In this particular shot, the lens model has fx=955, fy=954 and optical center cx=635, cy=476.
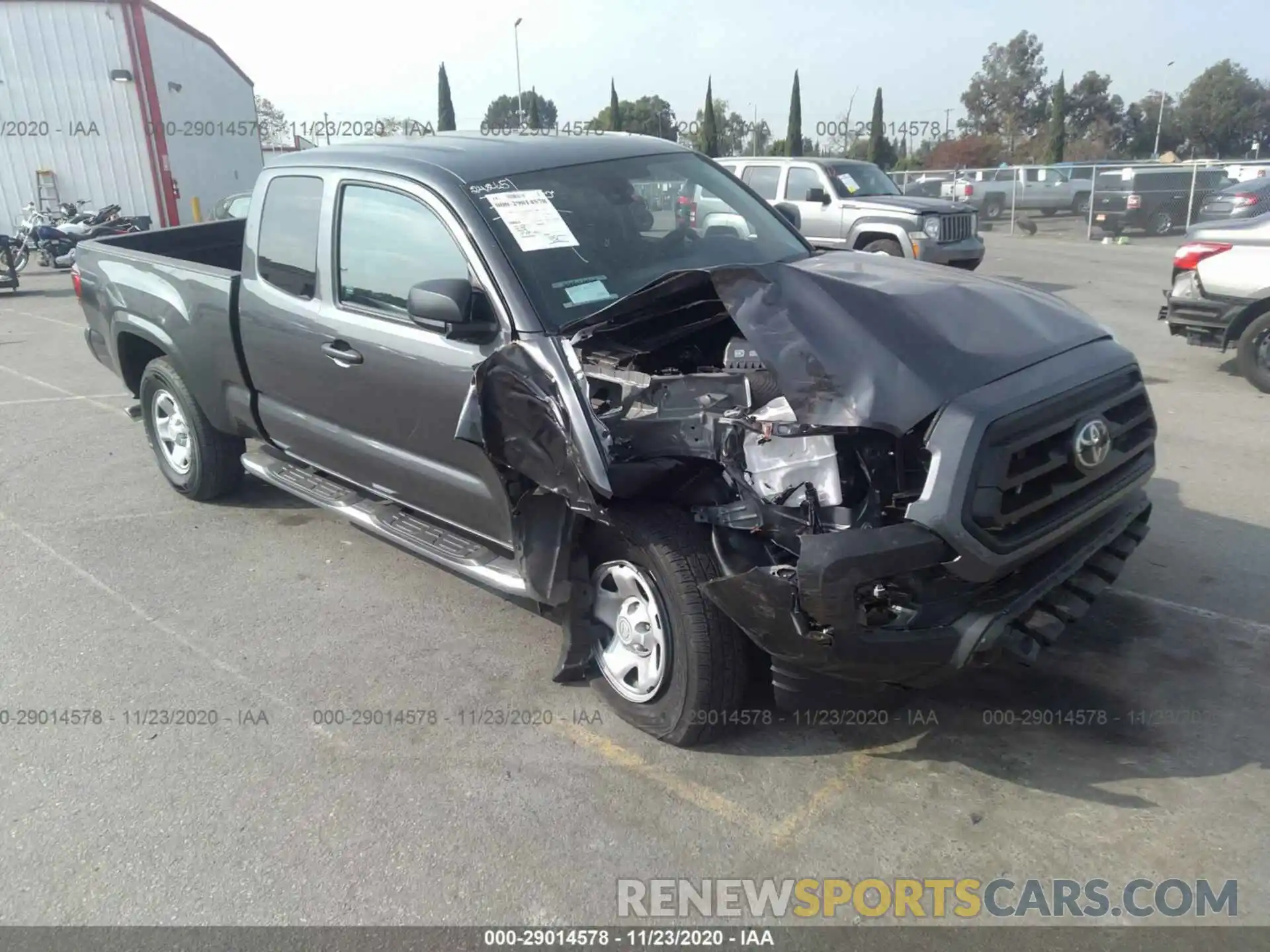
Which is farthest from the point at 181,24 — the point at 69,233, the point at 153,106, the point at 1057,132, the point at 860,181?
the point at 1057,132

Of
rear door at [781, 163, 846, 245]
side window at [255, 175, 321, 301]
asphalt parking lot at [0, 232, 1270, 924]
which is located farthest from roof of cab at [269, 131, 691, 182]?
rear door at [781, 163, 846, 245]

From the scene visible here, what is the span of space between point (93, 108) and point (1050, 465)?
80.8 ft

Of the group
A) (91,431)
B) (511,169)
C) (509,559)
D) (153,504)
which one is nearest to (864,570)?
(509,559)

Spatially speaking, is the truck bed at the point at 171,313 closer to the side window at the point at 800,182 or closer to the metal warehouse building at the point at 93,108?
the side window at the point at 800,182

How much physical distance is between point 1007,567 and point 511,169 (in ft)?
8.42

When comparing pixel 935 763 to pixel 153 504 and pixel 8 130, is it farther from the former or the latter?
pixel 8 130

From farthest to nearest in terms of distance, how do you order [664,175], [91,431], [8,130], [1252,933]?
[8,130] → [91,431] → [664,175] → [1252,933]

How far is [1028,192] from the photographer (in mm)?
25078

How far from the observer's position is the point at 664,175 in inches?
179

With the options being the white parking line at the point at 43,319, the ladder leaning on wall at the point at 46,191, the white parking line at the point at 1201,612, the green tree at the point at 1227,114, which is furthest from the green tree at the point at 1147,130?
the white parking line at the point at 1201,612

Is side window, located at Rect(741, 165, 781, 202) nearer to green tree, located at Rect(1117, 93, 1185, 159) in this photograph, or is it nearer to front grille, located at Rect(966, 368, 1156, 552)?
front grille, located at Rect(966, 368, 1156, 552)

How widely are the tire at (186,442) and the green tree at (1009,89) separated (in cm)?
6794

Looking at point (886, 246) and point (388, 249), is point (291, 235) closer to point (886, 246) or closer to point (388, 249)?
point (388, 249)

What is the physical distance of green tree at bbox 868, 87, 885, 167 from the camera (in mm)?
39406
